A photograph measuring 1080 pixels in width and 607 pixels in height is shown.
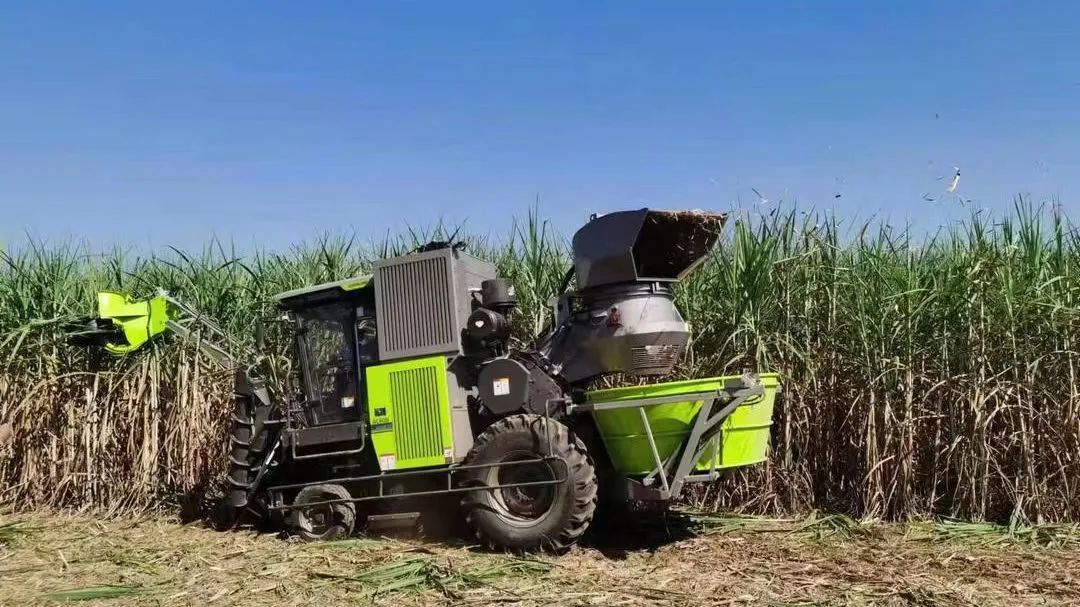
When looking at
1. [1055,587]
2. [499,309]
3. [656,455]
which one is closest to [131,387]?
[499,309]

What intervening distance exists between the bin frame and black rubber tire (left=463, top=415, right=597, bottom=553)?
329 mm

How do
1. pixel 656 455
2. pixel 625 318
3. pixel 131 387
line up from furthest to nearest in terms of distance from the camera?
pixel 131 387 → pixel 625 318 → pixel 656 455

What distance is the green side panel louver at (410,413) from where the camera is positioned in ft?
20.5

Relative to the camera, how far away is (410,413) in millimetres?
6355

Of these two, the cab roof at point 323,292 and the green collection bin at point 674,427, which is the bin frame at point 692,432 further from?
the cab roof at point 323,292

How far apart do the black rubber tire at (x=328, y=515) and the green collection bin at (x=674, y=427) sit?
6.56 feet

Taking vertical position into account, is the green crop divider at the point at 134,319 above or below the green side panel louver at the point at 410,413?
above

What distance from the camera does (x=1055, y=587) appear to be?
491cm

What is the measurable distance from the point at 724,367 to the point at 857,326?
1041 mm

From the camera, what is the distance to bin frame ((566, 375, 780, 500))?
5.46 m

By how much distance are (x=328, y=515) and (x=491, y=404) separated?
1.53 metres

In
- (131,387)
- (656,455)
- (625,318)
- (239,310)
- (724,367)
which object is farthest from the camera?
(239,310)

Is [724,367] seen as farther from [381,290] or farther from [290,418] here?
[290,418]

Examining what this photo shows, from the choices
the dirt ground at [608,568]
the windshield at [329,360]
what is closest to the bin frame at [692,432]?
the dirt ground at [608,568]
